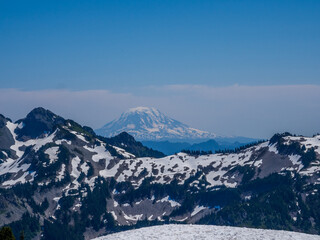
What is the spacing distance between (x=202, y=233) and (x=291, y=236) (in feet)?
45.7

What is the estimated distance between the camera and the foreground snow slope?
69.9 metres

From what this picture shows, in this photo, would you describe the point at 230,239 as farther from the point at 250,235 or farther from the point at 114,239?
the point at 114,239

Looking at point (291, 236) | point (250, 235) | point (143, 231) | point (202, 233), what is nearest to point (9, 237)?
point (143, 231)

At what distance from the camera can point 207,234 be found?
7175 cm

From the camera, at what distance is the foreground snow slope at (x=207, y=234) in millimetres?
69875

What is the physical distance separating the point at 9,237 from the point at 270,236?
131 ft

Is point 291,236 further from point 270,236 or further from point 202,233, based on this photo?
point 202,233

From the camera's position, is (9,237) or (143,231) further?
(143,231)

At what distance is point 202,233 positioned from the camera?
72250mm

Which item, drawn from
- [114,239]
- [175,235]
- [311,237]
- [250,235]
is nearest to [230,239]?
[250,235]

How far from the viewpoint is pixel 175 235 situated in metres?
71.2

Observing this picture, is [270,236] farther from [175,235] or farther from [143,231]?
[143,231]

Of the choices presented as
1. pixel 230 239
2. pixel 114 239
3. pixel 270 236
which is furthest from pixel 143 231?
pixel 270 236

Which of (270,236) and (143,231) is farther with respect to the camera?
(143,231)
